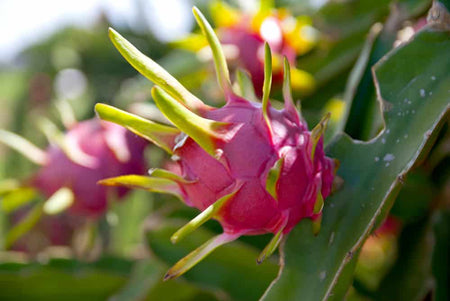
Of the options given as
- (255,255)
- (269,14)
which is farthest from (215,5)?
(255,255)

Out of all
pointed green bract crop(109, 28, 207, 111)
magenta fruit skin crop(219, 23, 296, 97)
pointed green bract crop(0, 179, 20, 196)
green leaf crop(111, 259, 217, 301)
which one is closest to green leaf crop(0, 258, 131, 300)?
green leaf crop(111, 259, 217, 301)

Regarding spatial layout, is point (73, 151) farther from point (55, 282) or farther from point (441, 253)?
point (441, 253)

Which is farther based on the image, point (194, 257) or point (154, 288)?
point (154, 288)

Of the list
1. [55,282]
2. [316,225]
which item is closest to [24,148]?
[55,282]

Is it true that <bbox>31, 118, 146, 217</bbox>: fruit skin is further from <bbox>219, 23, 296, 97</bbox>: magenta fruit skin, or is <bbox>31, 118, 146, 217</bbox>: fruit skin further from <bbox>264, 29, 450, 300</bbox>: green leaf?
<bbox>264, 29, 450, 300</bbox>: green leaf

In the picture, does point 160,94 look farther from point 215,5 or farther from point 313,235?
point 215,5

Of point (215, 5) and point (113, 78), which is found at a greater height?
point (215, 5)
